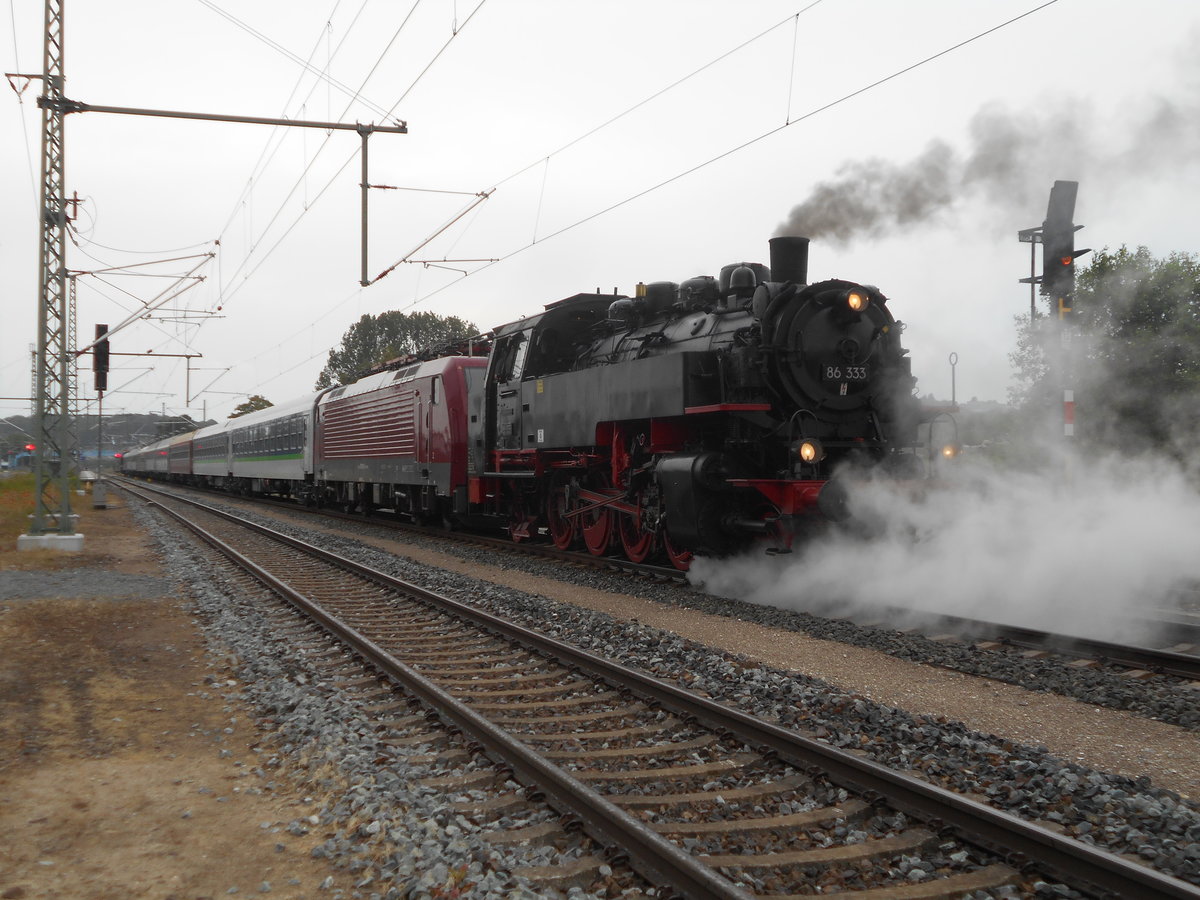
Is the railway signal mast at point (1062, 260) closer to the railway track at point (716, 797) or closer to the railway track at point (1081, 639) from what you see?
the railway track at point (1081, 639)

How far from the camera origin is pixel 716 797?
3.80 meters

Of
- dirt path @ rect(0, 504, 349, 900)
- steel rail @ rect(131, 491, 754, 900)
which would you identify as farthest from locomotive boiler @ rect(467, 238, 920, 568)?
dirt path @ rect(0, 504, 349, 900)

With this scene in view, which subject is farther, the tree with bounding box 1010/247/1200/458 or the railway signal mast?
the tree with bounding box 1010/247/1200/458

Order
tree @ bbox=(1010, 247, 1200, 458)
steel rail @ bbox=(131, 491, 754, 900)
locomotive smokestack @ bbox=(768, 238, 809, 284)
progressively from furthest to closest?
tree @ bbox=(1010, 247, 1200, 458), locomotive smokestack @ bbox=(768, 238, 809, 284), steel rail @ bbox=(131, 491, 754, 900)

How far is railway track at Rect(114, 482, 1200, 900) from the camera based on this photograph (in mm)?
3064

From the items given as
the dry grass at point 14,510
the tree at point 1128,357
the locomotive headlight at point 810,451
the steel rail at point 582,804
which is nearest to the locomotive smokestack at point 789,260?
the locomotive headlight at point 810,451

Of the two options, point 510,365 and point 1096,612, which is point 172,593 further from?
point 1096,612

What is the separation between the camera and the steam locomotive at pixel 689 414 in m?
8.92

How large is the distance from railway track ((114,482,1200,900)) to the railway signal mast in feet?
21.3

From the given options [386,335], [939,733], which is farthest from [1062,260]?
[386,335]

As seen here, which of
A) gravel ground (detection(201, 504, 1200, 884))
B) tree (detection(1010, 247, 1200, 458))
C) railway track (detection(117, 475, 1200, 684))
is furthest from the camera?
tree (detection(1010, 247, 1200, 458))

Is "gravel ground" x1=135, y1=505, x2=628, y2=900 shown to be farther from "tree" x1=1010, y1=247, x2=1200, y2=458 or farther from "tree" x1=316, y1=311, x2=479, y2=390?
"tree" x1=316, y1=311, x2=479, y2=390

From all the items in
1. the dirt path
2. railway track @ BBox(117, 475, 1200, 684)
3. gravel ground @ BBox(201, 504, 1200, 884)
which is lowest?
the dirt path

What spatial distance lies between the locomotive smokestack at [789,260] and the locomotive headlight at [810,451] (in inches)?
74.0
